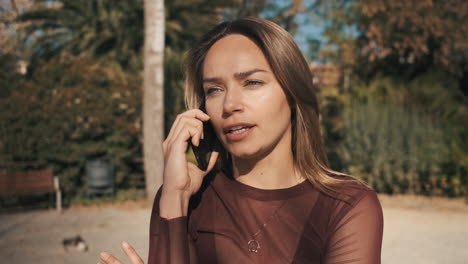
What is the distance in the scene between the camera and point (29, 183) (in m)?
9.70

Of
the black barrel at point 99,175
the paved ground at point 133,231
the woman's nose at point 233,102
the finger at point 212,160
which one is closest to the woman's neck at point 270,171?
the finger at point 212,160

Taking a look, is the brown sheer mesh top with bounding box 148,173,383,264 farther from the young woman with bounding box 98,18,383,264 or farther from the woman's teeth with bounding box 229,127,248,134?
the woman's teeth with bounding box 229,127,248,134

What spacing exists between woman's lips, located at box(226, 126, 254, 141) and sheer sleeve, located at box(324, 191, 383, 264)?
0.48 meters

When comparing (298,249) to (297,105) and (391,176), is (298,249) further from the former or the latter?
(391,176)

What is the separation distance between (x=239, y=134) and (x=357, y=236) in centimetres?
60

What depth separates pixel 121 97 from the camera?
11.3 meters

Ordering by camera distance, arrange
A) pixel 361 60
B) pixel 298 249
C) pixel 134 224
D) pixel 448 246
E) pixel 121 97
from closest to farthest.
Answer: pixel 298 249 → pixel 448 246 → pixel 134 224 → pixel 121 97 → pixel 361 60

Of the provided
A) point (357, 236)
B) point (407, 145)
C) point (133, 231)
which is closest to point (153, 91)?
point (133, 231)

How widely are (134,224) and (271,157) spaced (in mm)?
6752

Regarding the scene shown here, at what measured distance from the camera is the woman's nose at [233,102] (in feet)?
6.06

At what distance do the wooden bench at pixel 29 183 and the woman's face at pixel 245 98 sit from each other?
886 centimetres

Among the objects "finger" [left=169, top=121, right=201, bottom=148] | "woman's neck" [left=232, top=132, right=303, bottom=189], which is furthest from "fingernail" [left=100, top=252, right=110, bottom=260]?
"woman's neck" [left=232, top=132, right=303, bottom=189]

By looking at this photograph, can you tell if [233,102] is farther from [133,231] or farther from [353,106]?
[353,106]

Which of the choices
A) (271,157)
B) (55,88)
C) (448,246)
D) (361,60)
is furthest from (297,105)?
(361,60)
